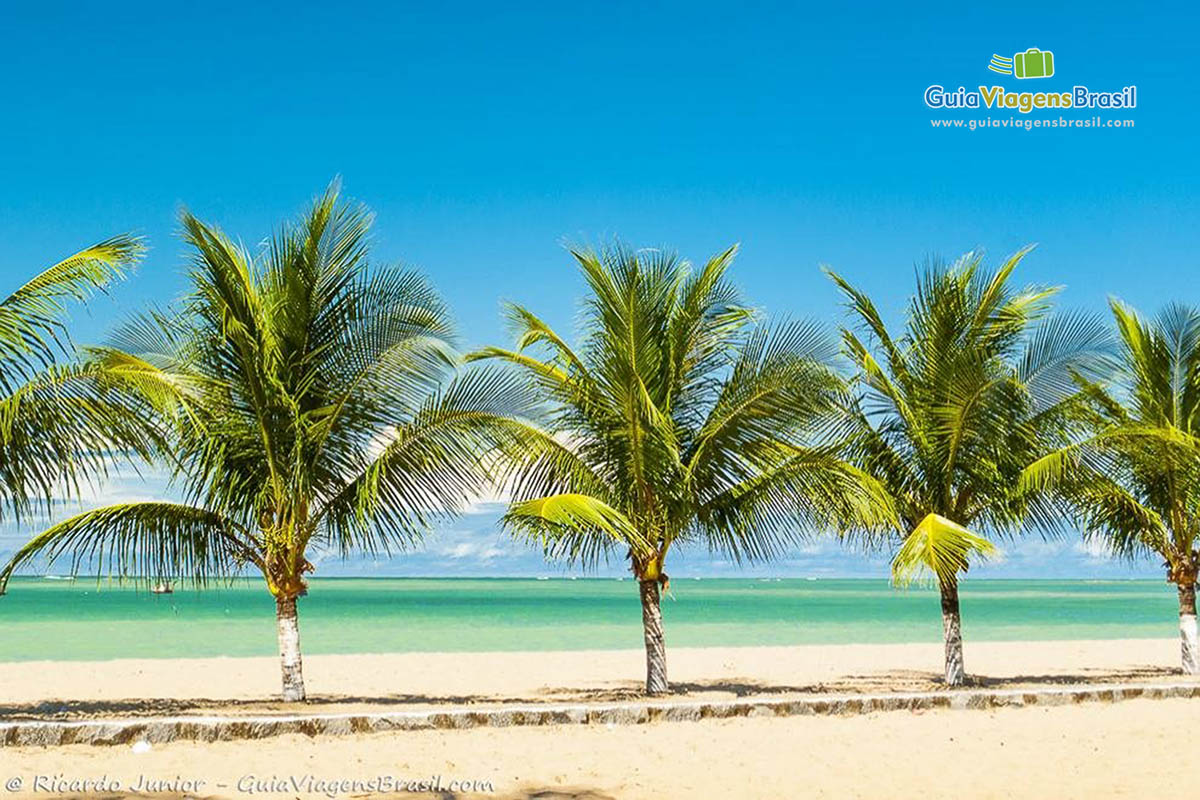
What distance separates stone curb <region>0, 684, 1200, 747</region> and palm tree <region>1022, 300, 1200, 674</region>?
10.1 feet

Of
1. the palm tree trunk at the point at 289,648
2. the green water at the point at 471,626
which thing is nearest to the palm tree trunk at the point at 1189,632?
the palm tree trunk at the point at 289,648

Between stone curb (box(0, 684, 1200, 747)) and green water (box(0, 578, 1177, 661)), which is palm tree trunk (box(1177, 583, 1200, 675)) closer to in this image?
stone curb (box(0, 684, 1200, 747))

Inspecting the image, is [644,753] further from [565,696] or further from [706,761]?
[565,696]

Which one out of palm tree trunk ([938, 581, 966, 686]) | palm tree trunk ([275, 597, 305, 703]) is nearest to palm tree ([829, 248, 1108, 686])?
palm tree trunk ([938, 581, 966, 686])

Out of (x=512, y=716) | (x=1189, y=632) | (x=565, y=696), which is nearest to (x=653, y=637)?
(x=565, y=696)

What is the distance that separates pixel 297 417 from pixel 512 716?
11.4ft

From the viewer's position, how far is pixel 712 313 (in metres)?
12.7

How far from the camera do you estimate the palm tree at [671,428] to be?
39.9 feet

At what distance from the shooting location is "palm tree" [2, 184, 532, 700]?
1123 centimetres

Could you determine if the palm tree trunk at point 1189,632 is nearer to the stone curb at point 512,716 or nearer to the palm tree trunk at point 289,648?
the stone curb at point 512,716

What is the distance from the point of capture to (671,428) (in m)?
12.2

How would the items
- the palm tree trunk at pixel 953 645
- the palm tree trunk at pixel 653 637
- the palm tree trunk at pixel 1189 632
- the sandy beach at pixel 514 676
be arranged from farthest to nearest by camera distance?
1. the palm tree trunk at pixel 1189 632
2. the palm tree trunk at pixel 953 645
3. the sandy beach at pixel 514 676
4. the palm tree trunk at pixel 653 637

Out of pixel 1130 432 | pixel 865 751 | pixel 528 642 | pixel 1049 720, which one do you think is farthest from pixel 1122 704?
pixel 528 642

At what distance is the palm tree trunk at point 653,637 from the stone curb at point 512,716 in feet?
5.99
